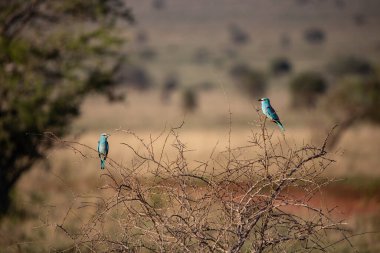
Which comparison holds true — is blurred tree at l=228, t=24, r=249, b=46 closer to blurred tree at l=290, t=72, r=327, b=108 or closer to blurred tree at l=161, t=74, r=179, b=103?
blurred tree at l=161, t=74, r=179, b=103

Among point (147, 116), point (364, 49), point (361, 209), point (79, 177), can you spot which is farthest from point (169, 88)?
point (361, 209)

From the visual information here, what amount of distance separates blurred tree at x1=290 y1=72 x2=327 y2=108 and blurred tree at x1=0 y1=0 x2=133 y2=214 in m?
25.9

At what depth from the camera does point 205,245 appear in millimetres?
6293

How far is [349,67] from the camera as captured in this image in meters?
63.5

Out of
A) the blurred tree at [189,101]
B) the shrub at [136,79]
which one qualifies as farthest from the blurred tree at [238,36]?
the blurred tree at [189,101]

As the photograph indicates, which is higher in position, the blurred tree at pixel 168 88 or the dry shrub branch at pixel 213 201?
the blurred tree at pixel 168 88

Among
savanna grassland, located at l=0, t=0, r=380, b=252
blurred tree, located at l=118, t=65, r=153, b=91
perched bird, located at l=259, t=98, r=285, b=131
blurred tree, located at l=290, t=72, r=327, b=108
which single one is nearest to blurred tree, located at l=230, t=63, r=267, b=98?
savanna grassland, located at l=0, t=0, r=380, b=252

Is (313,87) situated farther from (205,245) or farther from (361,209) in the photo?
(205,245)

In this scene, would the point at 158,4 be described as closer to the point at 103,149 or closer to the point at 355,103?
the point at 355,103

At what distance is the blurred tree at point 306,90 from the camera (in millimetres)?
43906

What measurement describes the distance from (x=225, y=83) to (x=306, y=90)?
20.7m

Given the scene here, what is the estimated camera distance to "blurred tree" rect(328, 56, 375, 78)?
6226 cm

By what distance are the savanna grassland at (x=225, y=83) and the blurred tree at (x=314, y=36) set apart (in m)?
0.71

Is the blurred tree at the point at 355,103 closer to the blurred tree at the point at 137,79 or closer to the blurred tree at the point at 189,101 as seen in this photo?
the blurred tree at the point at 189,101
